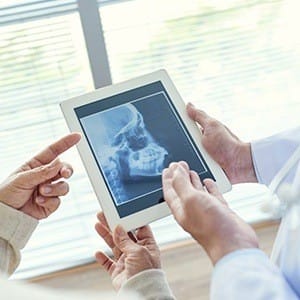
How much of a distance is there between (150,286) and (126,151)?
0.87 ft

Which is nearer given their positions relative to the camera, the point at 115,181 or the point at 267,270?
the point at 267,270

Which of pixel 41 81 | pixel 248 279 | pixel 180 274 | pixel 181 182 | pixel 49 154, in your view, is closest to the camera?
pixel 248 279

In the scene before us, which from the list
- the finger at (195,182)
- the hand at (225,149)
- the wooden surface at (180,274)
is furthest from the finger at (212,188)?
the wooden surface at (180,274)

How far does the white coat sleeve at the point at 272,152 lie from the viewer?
1.03 m

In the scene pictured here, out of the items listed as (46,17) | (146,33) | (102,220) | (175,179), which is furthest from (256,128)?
(175,179)

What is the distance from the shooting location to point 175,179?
32.7 inches

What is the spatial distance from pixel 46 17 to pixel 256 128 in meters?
0.77

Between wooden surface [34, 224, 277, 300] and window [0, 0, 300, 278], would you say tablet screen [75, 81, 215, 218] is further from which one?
wooden surface [34, 224, 277, 300]

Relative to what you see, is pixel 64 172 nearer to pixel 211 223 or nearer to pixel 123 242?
pixel 123 242

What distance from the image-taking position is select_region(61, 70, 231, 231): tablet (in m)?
0.92

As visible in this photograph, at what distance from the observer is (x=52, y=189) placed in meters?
1.00

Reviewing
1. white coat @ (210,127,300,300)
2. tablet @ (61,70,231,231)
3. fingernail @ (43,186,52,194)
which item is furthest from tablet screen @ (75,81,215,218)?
white coat @ (210,127,300,300)

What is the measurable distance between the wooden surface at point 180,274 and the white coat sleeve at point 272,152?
2.34 feet

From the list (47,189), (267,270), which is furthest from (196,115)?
(267,270)
